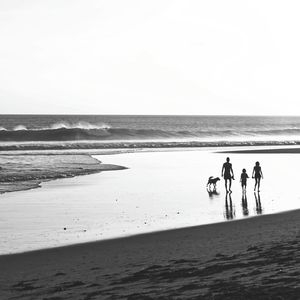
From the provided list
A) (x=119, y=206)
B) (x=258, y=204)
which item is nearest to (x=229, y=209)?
(x=258, y=204)

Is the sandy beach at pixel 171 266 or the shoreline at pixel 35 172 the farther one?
the shoreline at pixel 35 172

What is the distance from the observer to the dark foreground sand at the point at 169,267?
25.5ft

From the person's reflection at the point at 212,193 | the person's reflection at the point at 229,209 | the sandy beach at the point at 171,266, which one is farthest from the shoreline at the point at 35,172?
the sandy beach at the point at 171,266

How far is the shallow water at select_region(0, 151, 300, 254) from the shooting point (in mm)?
13375

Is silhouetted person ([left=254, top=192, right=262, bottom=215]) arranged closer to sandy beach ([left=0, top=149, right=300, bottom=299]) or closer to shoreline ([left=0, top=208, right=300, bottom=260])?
shoreline ([left=0, top=208, right=300, bottom=260])

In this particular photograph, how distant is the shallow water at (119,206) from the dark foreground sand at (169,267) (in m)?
1.22

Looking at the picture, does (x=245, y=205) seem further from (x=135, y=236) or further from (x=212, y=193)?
(x=135, y=236)

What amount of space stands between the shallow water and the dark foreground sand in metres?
1.22

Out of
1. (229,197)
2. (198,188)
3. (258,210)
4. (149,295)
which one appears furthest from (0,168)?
(149,295)

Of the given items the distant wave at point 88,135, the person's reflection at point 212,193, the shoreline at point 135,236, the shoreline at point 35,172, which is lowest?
the person's reflection at point 212,193

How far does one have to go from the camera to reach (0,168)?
101ft

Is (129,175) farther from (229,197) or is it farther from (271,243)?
(271,243)

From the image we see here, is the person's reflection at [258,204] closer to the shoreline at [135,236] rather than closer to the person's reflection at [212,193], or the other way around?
the shoreline at [135,236]

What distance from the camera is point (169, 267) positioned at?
9414 millimetres
